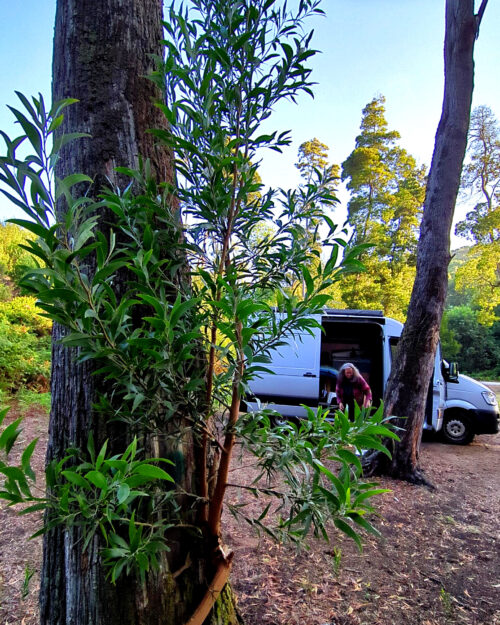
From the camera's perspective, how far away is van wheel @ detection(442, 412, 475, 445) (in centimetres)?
692

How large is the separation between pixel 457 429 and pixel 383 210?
12.4 meters

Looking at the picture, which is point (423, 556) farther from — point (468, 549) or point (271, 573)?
point (271, 573)

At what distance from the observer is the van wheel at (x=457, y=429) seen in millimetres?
6918

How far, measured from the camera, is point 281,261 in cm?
123

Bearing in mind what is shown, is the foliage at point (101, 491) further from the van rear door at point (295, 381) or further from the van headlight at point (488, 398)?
the van headlight at point (488, 398)

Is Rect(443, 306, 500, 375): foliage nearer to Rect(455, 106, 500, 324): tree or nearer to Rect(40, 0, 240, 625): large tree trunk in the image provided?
Rect(455, 106, 500, 324): tree

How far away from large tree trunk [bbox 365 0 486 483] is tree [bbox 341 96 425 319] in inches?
435

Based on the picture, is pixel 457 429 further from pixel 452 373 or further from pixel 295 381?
pixel 295 381

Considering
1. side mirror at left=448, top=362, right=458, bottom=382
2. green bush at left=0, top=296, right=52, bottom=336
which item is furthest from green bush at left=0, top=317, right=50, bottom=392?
side mirror at left=448, top=362, right=458, bottom=382

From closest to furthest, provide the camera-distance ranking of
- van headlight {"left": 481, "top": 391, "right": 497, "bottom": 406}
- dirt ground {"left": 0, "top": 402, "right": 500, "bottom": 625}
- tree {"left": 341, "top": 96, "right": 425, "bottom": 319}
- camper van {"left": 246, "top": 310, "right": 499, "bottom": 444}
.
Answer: dirt ground {"left": 0, "top": 402, "right": 500, "bottom": 625} → camper van {"left": 246, "top": 310, "right": 499, "bottom": 444} → van headlight {"left": 481, "top": 391, "right": 497, "bottom": 406} → tree {"left": 341, "top": 96, "right": 425, "bottom": 319}

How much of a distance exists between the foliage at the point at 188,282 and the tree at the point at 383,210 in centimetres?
1514

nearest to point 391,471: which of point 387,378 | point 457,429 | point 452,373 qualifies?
point 387,378

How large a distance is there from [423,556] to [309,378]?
4069 mm

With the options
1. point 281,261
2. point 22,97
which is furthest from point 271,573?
point 22,97
